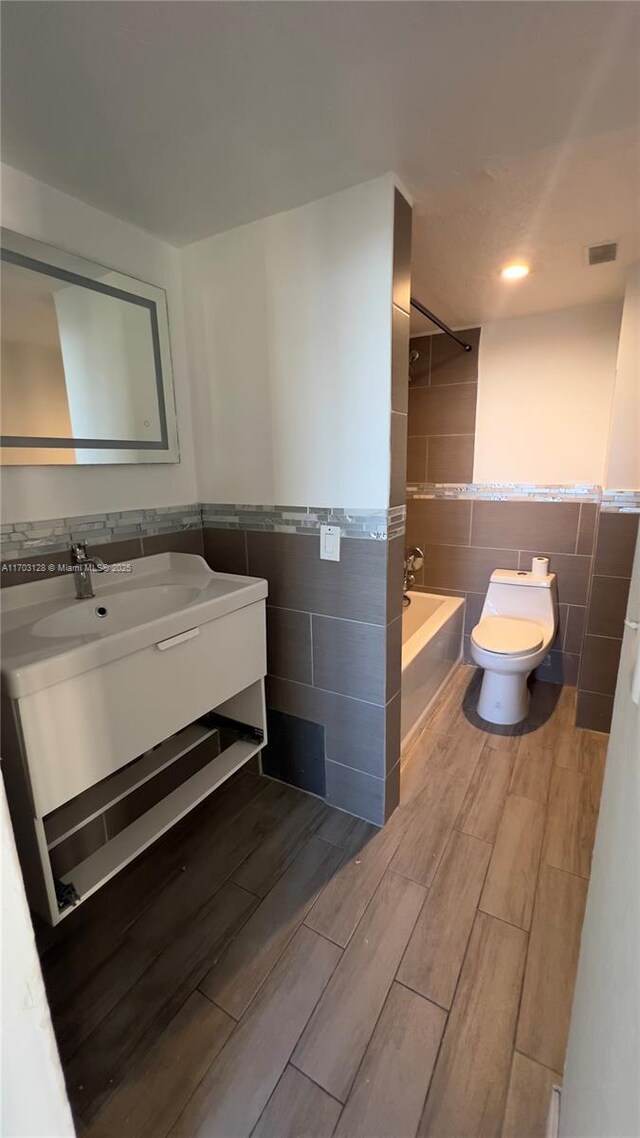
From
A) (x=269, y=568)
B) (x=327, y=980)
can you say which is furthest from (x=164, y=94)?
(x=327, y=980)

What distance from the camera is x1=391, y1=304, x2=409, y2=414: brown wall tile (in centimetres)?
140

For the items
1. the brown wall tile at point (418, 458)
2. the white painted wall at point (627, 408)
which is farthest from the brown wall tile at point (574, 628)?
the brown wall tile at point (418, 458)

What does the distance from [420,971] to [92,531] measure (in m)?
1.63

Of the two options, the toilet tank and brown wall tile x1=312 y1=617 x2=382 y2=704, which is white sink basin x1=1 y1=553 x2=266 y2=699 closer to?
brown wall tile x1=312 y1=617 x2=382 y2=704

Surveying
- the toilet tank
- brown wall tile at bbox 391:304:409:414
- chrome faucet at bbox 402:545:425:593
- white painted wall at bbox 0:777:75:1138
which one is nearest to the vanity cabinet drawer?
white painted wall at bbox 0:777:75:1138

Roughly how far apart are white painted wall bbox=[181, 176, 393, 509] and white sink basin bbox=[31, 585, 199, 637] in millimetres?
486

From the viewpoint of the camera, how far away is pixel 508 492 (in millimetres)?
2758

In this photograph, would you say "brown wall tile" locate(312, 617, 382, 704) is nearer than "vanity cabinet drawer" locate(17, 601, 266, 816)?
No

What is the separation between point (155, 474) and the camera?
5.68 ft

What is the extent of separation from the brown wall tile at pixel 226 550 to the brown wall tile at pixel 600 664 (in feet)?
5.65

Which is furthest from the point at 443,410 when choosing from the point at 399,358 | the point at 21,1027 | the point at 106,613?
the point at 21,1027

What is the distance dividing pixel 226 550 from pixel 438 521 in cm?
164

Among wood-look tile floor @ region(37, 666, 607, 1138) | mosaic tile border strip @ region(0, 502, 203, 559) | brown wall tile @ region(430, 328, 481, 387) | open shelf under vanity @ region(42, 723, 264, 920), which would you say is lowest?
wood-look tile floor @ region(37, 666, 607, 1138)

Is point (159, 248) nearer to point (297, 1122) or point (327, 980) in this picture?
point (327, 980)
